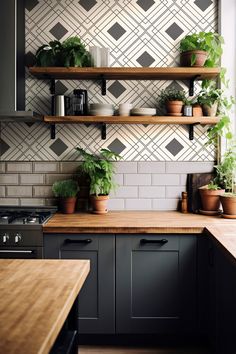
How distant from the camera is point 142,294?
305cm

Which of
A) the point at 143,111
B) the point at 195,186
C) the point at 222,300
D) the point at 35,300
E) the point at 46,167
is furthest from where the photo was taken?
the point at 46,167

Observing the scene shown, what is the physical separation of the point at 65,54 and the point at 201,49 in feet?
3.68

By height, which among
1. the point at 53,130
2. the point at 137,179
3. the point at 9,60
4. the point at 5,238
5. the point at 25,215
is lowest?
the point at 5,238

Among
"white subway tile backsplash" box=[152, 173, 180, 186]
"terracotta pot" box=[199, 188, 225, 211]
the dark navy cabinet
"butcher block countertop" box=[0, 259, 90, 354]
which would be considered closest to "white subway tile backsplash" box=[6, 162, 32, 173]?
"white subway tile backsplash" box=[152, 173, 180, 186]

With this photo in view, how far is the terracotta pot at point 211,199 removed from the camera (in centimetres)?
349

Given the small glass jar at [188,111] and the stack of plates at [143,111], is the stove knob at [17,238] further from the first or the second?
the small glass jar at [188,111]

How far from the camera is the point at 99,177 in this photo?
3.49m

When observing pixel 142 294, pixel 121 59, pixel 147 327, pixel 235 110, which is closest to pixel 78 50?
pixel 121 59

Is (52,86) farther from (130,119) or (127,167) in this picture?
(127,167)

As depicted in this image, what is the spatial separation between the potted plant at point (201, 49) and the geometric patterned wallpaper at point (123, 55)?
181 mm

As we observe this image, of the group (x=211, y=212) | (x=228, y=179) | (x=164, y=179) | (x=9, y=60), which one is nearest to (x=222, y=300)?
(x=211, y=212)

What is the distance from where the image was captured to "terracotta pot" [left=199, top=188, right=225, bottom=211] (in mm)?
3486

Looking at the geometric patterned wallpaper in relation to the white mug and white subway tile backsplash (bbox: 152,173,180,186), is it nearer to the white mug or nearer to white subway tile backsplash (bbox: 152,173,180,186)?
white subway tile backsplash (bbox: 152,173,180,186)

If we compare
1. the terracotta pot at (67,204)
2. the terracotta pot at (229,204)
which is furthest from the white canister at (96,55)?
the terracotta pot at (229,204)
